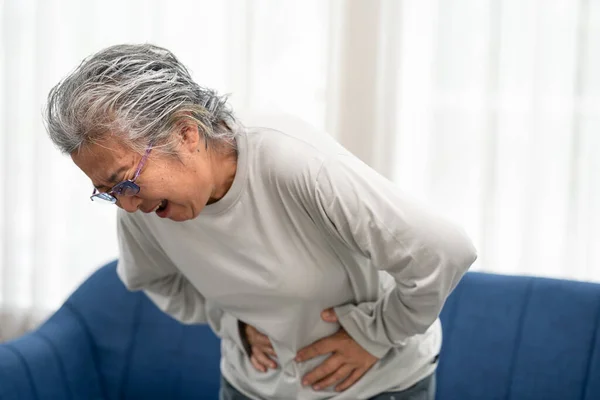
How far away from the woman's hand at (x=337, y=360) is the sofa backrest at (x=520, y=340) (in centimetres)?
68

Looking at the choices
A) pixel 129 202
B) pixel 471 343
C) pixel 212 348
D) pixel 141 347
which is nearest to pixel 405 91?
pixel 471 343

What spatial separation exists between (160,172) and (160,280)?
1.86ft

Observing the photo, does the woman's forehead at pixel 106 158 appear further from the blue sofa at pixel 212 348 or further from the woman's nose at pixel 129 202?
the blue sofa at pixel 212 348

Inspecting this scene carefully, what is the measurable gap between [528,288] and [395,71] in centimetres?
77

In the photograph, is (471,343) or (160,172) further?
(471,343)

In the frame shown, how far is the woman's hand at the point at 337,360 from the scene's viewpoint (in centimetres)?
161

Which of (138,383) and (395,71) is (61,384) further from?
(395,71)

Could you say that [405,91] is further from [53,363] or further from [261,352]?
[53,363]

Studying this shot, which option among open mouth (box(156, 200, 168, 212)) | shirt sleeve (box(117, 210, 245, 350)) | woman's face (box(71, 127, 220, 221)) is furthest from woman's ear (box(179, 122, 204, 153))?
shirt sleeve (box(117, 210, 245, 350))

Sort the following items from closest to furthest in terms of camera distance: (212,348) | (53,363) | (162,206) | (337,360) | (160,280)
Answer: (162,206) → (337,360) → (160,280) → (53,363) → (212,348)

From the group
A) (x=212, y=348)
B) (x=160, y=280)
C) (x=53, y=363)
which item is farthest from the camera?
(x=212, y=348)

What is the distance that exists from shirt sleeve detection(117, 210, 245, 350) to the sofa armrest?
528 mm

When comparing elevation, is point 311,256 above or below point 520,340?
above

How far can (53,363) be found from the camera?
236 centimetres
